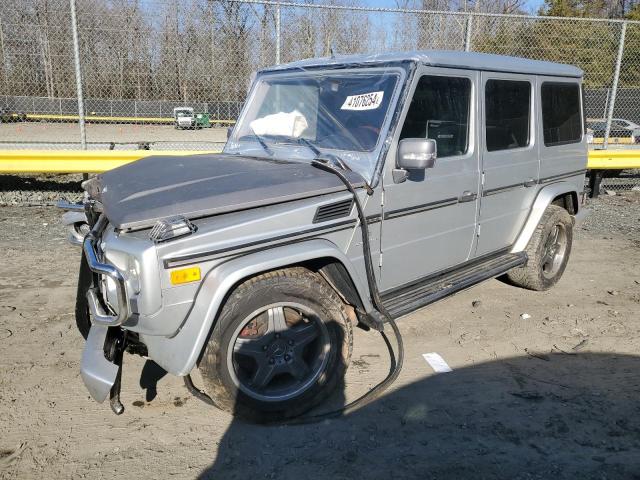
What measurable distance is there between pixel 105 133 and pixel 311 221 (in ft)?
27.2

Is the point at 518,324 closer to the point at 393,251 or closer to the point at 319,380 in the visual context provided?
the point at 393,251

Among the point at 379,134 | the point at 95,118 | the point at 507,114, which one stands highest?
the point at 507,114

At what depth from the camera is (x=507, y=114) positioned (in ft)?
14.6

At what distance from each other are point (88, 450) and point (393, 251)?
219cm

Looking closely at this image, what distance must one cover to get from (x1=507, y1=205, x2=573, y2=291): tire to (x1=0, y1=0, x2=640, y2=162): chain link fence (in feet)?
12.1

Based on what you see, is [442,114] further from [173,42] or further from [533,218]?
[173,42]

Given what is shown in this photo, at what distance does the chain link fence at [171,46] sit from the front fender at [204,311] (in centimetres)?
506

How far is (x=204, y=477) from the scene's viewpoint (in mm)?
2721

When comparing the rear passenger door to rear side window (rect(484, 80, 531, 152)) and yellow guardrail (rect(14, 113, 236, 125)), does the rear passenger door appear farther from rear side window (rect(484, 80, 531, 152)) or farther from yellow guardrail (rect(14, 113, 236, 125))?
yellow guardrail (rect(14, 113, 236, 125))

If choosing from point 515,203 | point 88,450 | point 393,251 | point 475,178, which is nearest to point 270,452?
point 88,450

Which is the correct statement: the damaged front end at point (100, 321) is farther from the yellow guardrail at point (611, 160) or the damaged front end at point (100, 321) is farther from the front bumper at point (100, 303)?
the yellow guardrail at point (611, 160)

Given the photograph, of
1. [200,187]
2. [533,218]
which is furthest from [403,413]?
[533,218]

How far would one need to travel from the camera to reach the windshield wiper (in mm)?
3460

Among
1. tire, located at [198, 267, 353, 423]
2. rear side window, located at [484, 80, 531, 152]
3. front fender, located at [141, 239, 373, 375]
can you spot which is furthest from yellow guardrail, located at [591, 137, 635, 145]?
front fender, located at [141, 239, 373, 375]
